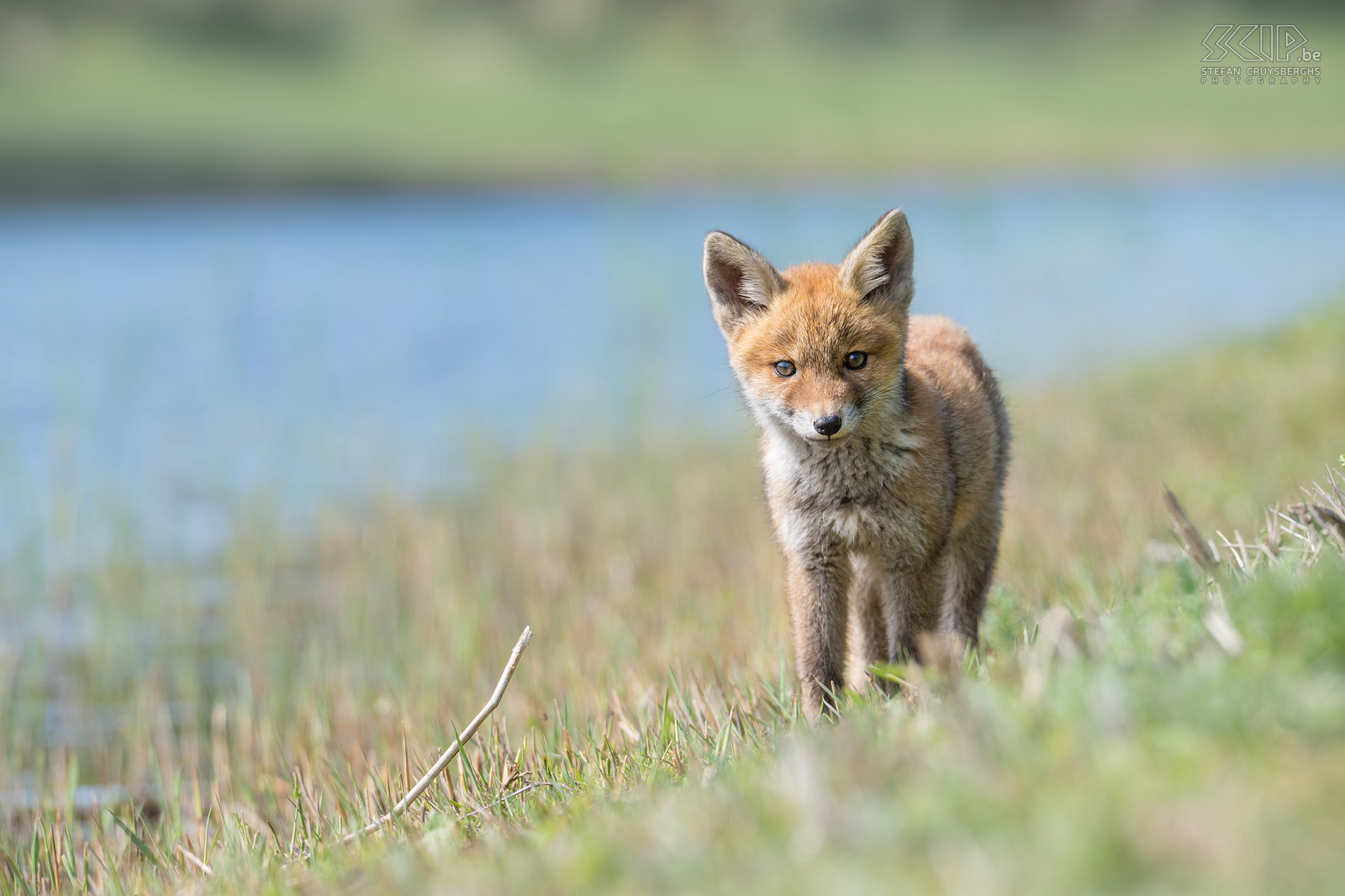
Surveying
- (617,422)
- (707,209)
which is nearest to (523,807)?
(617,422)

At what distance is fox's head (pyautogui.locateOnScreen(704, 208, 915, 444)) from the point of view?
13.4ft

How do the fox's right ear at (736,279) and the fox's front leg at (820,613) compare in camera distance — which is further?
the fox's right ear at (736,279)

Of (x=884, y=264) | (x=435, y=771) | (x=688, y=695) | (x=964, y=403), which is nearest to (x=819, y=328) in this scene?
(x=884, y=264)

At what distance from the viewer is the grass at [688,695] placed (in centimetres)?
202

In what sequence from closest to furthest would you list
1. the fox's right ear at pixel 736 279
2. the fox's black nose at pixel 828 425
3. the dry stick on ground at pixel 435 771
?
the dry stick on ground at pixel 435 771, the fox's black nose at pixel 828 425, the fox's right ear at pixel 736 279

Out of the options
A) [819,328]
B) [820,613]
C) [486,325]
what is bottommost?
[820,613]

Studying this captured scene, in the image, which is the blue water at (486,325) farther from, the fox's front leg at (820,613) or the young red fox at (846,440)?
the fox's front leg at (820,613)

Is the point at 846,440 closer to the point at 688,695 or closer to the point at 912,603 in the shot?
the point at 912,603

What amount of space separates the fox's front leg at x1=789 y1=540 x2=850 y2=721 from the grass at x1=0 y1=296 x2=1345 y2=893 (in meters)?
0.14

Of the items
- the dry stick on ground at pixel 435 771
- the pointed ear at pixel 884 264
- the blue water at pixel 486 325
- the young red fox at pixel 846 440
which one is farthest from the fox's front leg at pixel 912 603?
the blue water at pixel 486 325

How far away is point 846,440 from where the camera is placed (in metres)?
4.13

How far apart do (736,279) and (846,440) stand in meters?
0.83

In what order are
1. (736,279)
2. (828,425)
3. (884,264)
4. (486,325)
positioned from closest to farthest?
(828,425) → (884,264) → (736,279) → (486,325)

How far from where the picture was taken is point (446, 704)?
6.11 meters
